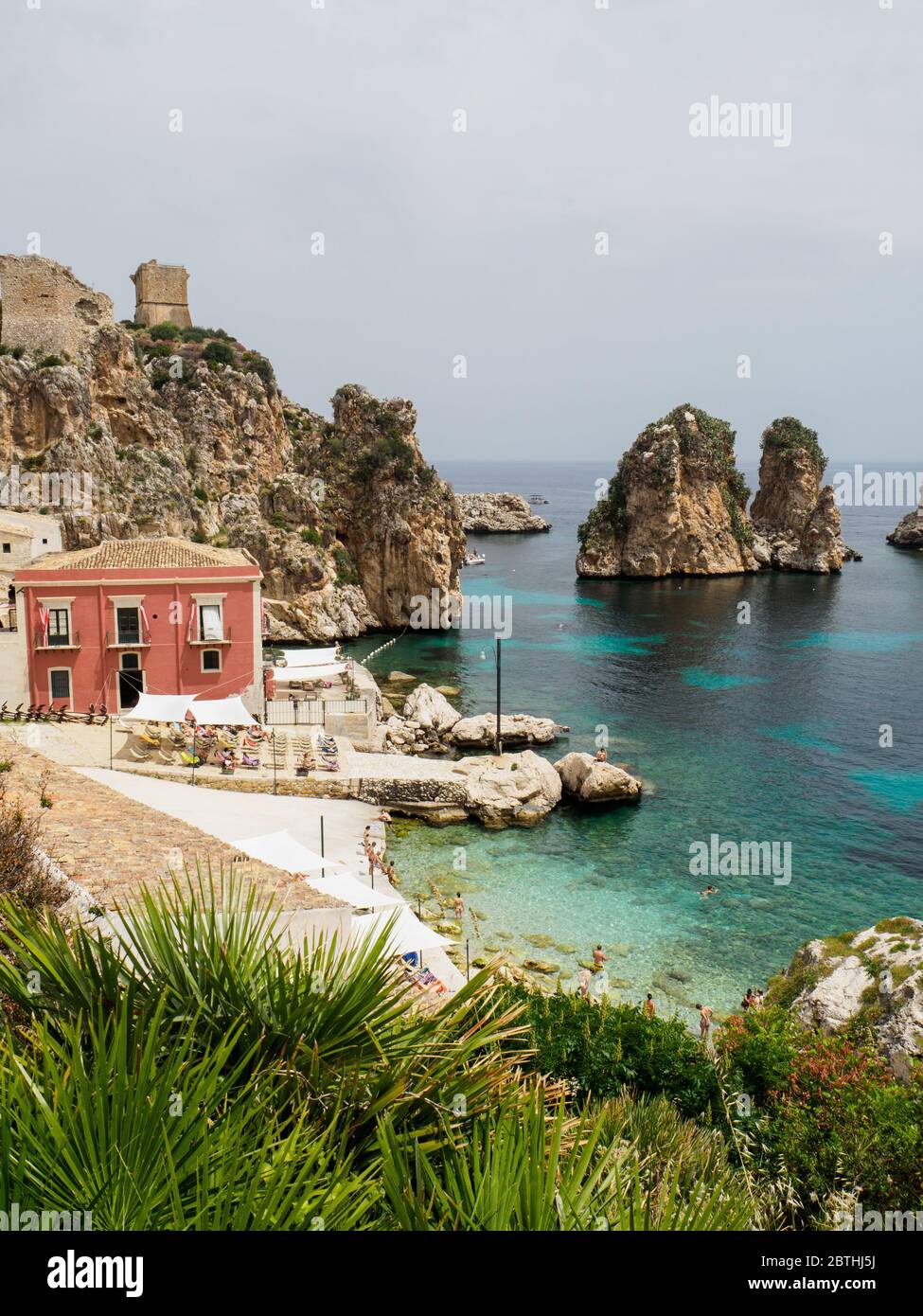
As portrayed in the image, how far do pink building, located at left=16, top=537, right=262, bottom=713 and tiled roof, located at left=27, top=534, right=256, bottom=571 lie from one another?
33 millimetres

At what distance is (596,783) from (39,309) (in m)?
47.7

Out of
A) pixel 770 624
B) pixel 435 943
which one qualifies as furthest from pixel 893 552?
pixel 435 943

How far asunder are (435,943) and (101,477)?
150 ft

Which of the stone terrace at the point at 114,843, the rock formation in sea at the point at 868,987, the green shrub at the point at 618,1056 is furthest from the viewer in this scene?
the stone terrace at the point at 114,843

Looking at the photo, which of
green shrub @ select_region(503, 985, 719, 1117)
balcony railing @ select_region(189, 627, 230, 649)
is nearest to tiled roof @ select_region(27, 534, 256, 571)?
balcony railing @ select_region(189, 627, 230, 649)

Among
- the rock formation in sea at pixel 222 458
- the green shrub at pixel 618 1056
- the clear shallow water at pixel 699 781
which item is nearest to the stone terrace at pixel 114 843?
the green shrub at pixel 618 1056

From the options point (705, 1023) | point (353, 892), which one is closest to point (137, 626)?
point (353, 892)

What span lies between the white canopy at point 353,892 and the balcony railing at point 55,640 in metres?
16.4

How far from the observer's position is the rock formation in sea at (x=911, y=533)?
111438 millimetres

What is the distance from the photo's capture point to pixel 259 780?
2681cm

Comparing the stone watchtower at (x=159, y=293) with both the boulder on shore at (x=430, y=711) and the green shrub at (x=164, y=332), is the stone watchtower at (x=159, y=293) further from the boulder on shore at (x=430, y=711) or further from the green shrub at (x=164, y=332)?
the boulder on shore at (x=430, y=711)

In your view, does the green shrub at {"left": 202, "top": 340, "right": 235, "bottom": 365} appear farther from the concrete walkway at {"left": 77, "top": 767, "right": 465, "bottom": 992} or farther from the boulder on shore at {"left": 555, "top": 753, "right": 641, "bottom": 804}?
the boulder on shore at {"left": 555, "top": 753, "right": 641, "bottom": 804}

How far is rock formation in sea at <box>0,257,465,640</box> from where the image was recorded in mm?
53031
